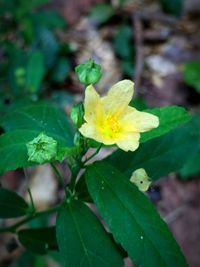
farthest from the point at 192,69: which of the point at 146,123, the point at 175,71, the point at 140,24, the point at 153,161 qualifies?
the point at 146,123

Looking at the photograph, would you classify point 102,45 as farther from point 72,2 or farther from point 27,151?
point 27,151

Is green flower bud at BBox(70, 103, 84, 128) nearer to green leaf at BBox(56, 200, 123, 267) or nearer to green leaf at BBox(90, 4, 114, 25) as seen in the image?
A: green leaf at BBox(56, 200, 123, 267)

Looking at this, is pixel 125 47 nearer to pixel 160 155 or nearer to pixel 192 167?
pixel 192 167

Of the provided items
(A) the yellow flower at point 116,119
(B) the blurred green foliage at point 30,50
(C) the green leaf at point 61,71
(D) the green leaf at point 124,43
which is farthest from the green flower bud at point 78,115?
(D) the green leaf at point 124,43

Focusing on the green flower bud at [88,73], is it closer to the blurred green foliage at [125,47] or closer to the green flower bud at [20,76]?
the green flower bud at [20,76]

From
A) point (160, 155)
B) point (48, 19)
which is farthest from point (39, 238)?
point (48, 19)

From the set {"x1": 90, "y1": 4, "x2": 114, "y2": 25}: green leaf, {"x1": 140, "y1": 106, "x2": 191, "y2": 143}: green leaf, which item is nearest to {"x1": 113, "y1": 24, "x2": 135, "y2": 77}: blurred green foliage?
{"x1": 90, "y1": 4, "x2": 114, "y2": 25}: green leaf
